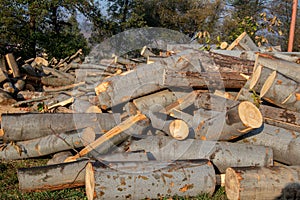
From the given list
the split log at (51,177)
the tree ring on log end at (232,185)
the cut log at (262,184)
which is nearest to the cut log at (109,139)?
the split log at (51,177)

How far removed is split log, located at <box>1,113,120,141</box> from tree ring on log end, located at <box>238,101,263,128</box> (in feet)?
6.13

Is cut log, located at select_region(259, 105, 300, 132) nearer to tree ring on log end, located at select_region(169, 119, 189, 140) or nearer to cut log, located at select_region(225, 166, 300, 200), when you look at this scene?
cut log, located at select_region(225, 166, 300, 200)

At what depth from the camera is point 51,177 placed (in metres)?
3.79

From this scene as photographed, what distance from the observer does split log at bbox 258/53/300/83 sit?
536 cm

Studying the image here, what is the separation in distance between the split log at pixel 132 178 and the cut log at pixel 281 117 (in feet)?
5.15

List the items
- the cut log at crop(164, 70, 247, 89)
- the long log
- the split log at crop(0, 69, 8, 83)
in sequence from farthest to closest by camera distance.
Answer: the split log at crop(0, 69, 8, 83)
the long log
the cut log at crop(164, 70, 247, 89)

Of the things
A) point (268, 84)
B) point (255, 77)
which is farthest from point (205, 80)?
point (268, 84)

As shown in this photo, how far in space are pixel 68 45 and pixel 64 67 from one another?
235 inches

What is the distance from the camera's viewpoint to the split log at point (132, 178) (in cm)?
350

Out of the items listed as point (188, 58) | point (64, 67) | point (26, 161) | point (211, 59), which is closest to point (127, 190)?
point (26, 161)

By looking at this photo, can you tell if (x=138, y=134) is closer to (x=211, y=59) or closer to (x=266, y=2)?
(x=211, y=59)

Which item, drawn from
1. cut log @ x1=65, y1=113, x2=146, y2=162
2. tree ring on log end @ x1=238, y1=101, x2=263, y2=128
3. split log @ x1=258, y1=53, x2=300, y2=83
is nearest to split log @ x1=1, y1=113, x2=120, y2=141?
cut log @ x1=65, y1=113, x2=146, y2=162

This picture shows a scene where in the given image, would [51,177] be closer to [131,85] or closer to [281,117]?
[131,85]

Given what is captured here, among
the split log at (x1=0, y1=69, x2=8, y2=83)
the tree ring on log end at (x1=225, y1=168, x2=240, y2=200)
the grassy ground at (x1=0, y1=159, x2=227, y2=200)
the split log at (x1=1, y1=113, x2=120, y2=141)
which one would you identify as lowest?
the grassy ground at (x1=0, y1=159, x2=227, y2=200)
